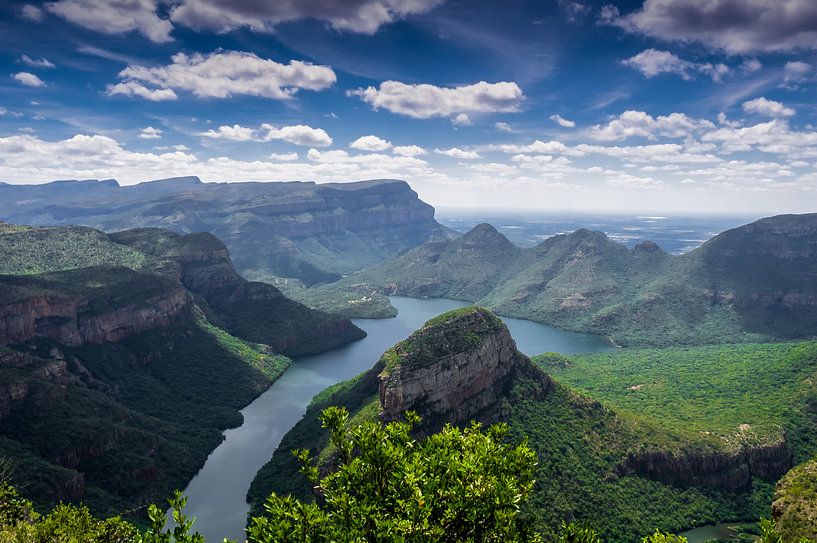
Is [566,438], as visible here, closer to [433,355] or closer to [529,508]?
[529,508]

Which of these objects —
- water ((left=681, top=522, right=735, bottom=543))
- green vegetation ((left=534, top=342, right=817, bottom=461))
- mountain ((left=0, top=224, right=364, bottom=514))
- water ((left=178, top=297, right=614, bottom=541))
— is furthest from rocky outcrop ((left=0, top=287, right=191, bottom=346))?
water ((left=681, top=522, right=735, bottom=543))

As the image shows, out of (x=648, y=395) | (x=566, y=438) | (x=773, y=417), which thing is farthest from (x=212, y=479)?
(x=773, y=417)

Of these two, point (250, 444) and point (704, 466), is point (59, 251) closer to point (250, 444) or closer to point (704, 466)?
point (250, 444)

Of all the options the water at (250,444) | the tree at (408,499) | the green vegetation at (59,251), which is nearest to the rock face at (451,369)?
the water at (250,444)

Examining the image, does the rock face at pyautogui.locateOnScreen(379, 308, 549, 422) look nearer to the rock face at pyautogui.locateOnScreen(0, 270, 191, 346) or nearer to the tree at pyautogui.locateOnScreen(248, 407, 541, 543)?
the tree at pyautogui.locateOnScreen(248, 407, 541, 543)

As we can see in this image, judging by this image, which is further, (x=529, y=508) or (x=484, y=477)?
(x=529, y=508)

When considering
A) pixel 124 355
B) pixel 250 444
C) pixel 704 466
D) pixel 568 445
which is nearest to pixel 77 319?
pixel 124 355
